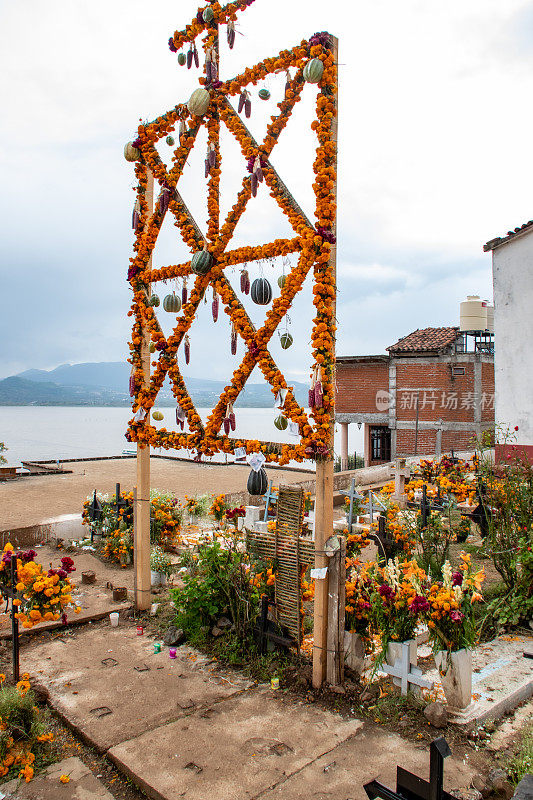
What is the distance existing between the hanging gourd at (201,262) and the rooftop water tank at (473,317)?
2173 cm

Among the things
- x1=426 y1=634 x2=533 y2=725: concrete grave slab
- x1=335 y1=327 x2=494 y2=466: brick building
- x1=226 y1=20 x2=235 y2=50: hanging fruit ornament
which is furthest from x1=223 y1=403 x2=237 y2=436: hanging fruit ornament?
x1=335 y1=327 x2=494 y2=466: brick building

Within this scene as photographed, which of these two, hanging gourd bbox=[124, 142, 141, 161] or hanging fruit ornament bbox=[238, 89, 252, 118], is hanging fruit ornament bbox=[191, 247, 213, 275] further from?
hanging gourd bbox=[124, 142, 141, 161]

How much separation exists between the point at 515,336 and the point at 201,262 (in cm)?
1061

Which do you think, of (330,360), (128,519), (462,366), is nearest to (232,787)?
(330,360)

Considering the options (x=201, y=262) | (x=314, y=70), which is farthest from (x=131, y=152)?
(x=314, y=70)

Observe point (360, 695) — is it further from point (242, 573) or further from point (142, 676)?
point (142, 676)

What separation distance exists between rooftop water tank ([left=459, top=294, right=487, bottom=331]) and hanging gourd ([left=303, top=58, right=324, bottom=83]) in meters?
22.2

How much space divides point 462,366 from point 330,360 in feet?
72.8

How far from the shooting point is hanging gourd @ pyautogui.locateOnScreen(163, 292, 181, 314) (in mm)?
6398

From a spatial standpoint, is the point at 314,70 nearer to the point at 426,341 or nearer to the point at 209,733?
the point at 209,733

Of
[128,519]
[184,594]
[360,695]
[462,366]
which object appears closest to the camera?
[360,695]

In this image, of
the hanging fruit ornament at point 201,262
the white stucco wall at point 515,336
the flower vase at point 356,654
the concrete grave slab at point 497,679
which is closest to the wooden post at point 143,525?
the hanging fruit ornament at point 201,262

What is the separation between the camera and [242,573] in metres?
5.82

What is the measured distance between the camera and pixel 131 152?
23.1ft
